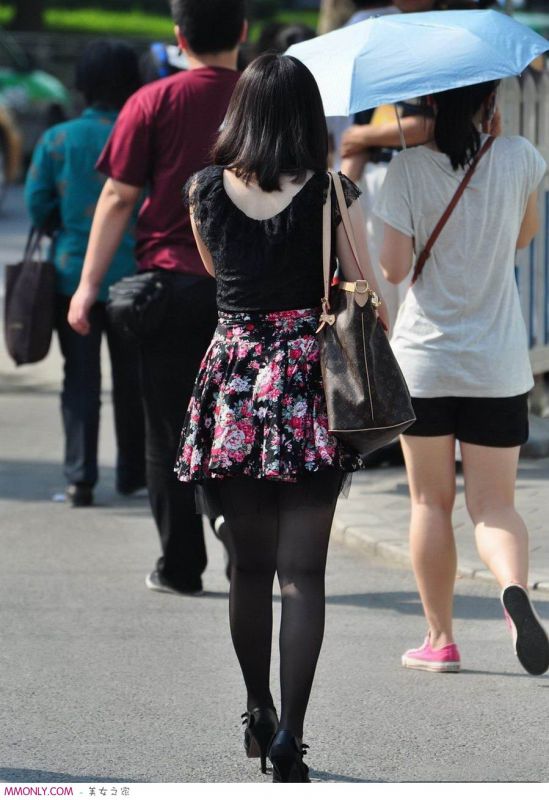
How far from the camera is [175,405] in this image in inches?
223

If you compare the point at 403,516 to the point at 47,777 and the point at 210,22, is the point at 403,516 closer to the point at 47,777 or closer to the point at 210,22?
the point at 210,22

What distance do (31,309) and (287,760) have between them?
3837 mm

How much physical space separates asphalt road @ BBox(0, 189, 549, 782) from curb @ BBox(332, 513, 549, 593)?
0.04 meters

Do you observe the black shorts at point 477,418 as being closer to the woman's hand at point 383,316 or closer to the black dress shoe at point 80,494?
the woman's hand at point 383,316

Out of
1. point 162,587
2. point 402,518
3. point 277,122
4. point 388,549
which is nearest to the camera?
point 277,122

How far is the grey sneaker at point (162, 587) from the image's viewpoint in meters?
5.95

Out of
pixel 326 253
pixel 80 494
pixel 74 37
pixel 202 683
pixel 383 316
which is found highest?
pixel 326 253

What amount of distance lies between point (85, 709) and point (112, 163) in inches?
75.8

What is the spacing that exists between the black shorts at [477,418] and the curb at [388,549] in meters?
1.24

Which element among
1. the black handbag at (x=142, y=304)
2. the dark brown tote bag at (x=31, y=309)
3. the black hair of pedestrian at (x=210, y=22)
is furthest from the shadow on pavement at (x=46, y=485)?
the black hair of pedestrian at (x=210, y=22)

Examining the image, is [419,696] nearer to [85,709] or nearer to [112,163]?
[85,709]

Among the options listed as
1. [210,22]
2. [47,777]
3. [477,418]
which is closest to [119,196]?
[210,22]

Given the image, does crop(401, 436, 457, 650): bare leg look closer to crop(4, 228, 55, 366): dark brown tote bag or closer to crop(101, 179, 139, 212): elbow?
crop(101, 179, 139, 212): elbow

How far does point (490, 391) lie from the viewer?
4.70 meters
